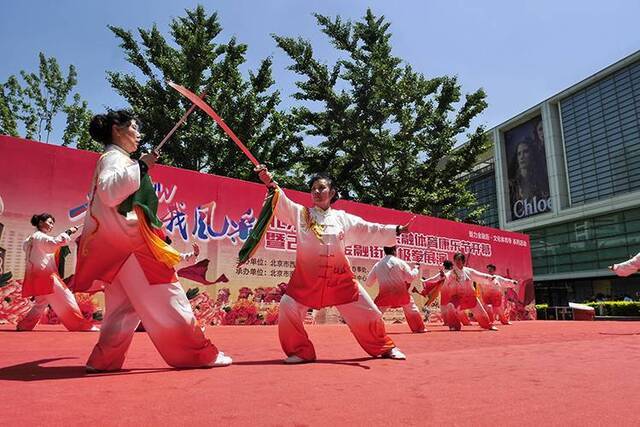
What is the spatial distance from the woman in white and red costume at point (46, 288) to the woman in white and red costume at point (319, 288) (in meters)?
4.13

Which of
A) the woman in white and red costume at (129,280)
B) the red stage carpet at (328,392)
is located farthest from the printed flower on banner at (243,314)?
the woman in white and red costume at (129,280)

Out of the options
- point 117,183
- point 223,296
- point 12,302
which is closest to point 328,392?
point 117,183

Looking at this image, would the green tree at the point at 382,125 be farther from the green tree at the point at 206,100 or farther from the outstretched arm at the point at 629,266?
the outstretched arm at the point at 629,266

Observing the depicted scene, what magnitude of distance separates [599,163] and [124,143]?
29.0 meters

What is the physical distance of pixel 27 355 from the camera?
4.00 metres

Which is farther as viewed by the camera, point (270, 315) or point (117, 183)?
point (270, 315)

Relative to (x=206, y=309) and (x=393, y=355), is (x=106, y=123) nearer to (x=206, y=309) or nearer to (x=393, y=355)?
(x=393, y=355)

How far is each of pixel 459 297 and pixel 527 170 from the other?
2478 centimetres

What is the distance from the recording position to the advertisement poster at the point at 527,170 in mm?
30125

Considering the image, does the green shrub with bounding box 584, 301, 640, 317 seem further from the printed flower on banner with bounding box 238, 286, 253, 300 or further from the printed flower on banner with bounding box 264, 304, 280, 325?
the printed flower on banner with bounding box 238, 286, 253, 300

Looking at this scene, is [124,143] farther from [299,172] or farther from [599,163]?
[599,163]

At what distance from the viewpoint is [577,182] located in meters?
27.9

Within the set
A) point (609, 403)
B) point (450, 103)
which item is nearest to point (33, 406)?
point (609, 403)

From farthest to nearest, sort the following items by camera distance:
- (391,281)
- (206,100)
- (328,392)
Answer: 1. (206,100)
2. (391,281)
3. (328,392)
